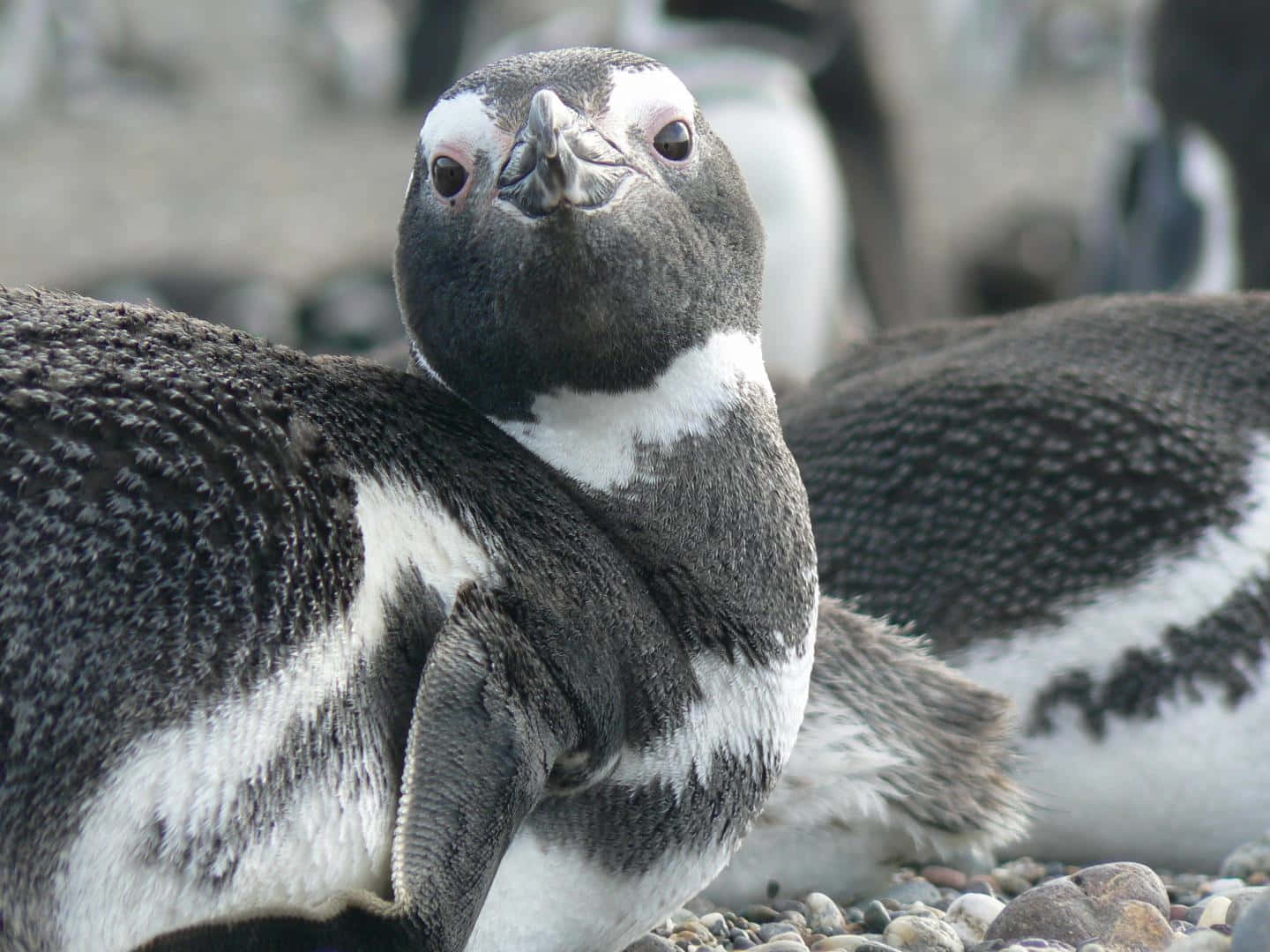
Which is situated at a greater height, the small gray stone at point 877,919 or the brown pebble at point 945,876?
the small gray stone at point 877,919

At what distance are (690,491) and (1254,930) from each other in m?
0.88

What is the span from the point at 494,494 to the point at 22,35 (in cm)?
1727

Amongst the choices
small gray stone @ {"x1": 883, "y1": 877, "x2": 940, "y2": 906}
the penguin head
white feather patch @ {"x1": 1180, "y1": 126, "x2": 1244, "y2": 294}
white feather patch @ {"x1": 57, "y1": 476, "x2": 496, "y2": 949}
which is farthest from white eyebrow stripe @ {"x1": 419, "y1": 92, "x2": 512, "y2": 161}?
white feather patch @ {"x1": 1180, "y1": 126, "x2": 1244, "y2": 294}

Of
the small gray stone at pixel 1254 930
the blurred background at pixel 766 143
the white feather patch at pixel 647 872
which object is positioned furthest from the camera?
the blurred background at pixel 766 143

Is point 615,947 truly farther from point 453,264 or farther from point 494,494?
point 453,264

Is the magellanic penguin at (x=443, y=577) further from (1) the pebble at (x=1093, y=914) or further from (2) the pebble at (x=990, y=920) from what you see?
(1) the pebble at (x=1093, y=914)

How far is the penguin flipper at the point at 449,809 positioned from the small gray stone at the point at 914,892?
1.21 m

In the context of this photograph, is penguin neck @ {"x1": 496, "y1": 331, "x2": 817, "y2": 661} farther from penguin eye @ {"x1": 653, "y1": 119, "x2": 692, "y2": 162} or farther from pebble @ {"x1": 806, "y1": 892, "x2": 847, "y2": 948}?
pebble @ {"x1": 806, "y1": 892, "x2": 847, "y2": 948}

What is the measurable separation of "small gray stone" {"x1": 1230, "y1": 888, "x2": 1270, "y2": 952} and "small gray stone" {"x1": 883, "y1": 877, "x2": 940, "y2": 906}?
0.93 meters

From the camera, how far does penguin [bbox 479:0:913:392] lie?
318 inches

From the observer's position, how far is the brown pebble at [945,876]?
129 inches

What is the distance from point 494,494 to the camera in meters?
2.36

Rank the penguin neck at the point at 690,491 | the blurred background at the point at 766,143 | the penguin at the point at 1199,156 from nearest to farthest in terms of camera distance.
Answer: the penguin neck at the point at 690,491
the penguin at the point at 1199,156
the blurred background at the point at 766,143

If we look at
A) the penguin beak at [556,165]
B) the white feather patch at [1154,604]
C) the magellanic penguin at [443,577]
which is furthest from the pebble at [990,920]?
the penguin beak at [556,165]
